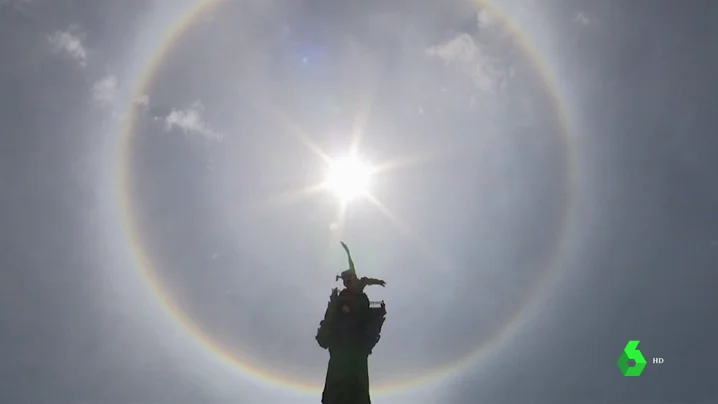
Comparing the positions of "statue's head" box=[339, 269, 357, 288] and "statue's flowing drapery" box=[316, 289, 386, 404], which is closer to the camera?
"statue's flowing drapery" box=[316, 289, 386, 404]

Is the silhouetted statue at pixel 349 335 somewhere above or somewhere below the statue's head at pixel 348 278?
below

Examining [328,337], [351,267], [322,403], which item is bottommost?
[322,403]

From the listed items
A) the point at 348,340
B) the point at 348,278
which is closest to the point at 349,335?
the point at 348,340

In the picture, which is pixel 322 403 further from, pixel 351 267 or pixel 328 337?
pixel 351 267

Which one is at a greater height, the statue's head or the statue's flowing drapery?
the statue's head

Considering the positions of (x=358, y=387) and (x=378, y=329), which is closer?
(x=358, y=387)

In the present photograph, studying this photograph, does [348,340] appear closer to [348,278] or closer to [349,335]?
[349,335]

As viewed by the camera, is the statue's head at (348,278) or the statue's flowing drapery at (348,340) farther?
the statue's head at (348,278)

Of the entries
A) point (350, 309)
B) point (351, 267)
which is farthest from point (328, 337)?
point (351, 267)
